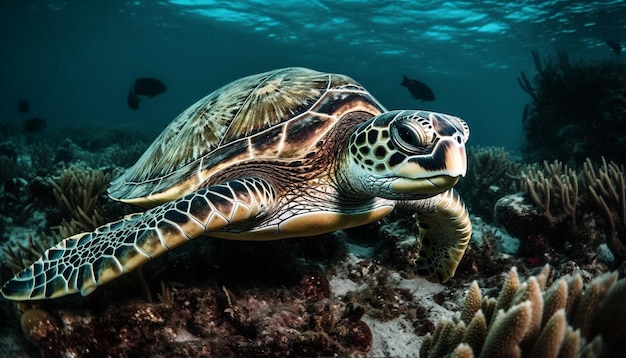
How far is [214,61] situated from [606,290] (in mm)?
52071

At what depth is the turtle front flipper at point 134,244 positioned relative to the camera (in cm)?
194

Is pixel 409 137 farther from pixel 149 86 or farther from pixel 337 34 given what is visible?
pixel 337 34

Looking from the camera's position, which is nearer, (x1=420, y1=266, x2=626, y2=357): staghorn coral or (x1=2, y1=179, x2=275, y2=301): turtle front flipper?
(x1=420, y1=266, x2=626, y2=357): staghorn coral

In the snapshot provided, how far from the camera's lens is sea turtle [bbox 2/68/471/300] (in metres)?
1.98

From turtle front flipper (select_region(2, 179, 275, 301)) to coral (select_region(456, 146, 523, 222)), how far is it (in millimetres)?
4834

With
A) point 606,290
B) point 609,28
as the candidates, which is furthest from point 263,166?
point 609,28

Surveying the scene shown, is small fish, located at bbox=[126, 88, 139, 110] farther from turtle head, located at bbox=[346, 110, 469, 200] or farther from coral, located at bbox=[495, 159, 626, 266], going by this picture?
coral, located at bbox=[495, 159, 626, 266]

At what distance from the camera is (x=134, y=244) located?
198cm

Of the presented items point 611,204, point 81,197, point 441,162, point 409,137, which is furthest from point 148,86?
point 611,204

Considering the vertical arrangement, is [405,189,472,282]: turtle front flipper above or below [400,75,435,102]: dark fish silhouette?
below

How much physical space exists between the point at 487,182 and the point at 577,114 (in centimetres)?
424

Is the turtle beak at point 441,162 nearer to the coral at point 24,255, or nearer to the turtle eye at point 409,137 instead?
the turtle eye at point 409,137

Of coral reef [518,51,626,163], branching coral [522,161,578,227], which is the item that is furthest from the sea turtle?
coral reef [518,51,626,163]

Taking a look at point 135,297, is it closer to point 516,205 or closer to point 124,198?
point 124,198
